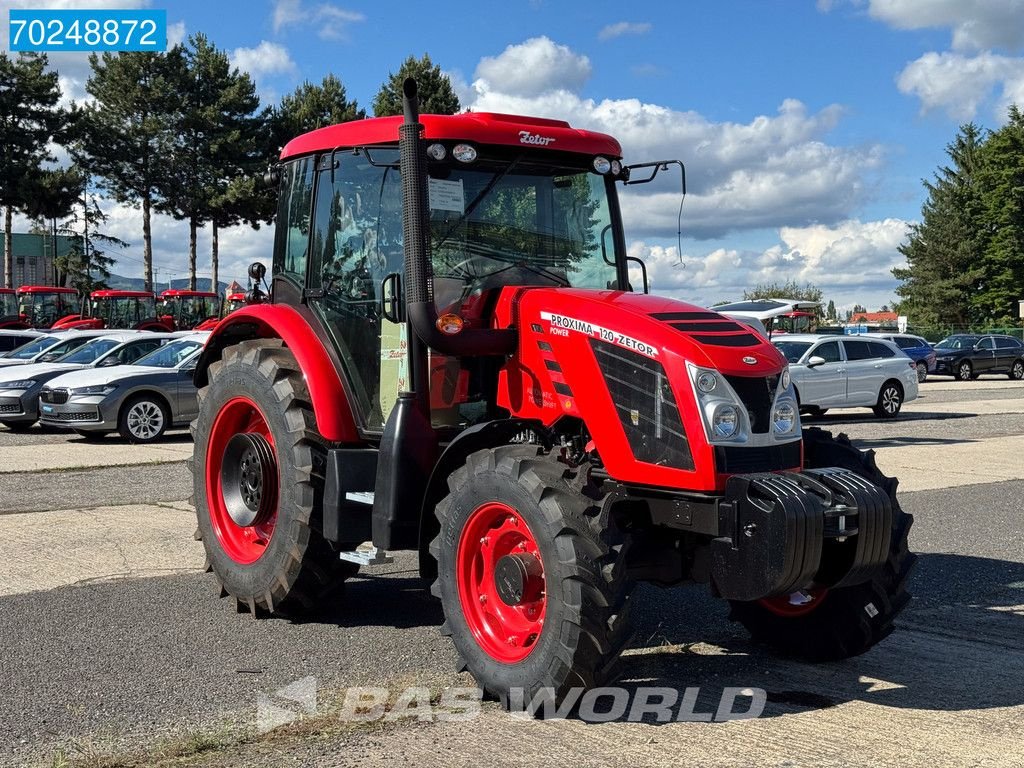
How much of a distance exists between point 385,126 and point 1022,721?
4.14 metres

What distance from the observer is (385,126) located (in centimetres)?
600

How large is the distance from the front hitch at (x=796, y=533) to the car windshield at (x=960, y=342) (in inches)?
1549

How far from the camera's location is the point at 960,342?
136 ft

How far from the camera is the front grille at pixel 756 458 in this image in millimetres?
4852

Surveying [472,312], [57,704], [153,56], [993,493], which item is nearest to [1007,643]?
[472,312]

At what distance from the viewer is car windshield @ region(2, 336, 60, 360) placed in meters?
23.1

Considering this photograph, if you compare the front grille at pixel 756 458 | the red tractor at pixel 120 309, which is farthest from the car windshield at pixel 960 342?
the front grille at pixel 756 458

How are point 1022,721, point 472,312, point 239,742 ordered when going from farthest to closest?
point 472,312, point 1022,721, point 239,742

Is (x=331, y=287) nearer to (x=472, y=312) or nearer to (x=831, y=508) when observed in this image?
(x=472, y=312)

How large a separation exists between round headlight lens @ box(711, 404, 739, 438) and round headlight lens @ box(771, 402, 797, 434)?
→ 0.31 meters

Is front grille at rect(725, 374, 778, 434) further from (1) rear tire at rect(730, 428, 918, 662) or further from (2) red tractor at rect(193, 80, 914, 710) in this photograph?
(1) rear tire at rect(730, 428, 918, 662)

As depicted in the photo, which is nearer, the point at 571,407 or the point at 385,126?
the point at 571,407

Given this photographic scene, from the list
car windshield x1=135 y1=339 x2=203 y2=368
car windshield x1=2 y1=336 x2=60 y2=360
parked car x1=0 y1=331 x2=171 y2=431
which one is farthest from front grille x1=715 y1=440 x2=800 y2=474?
car windshield x1=2 y1=336 x2=60 y2=360

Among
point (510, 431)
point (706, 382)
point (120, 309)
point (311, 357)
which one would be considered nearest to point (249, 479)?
point (311, 357)
